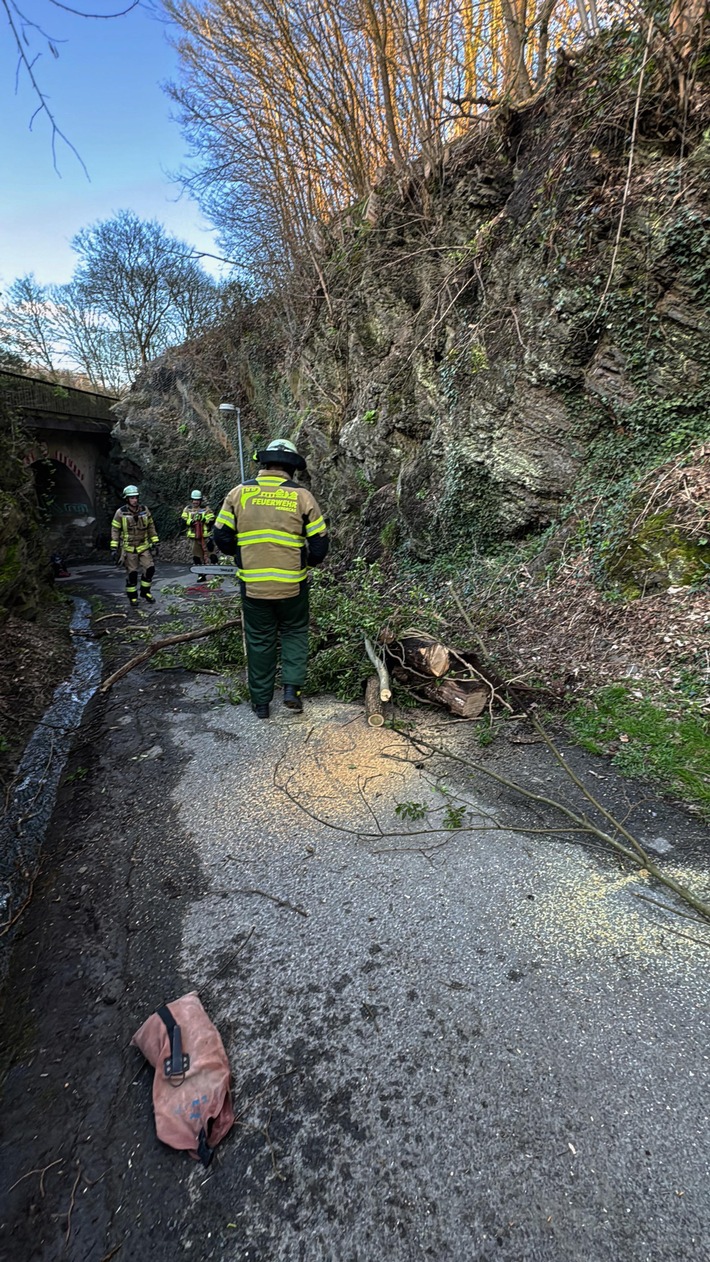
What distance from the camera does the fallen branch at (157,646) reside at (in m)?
5.90

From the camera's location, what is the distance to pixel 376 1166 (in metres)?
1.64

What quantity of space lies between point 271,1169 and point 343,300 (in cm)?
1221

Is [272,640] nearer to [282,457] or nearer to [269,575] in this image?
[269,575]

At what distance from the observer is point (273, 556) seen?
15.1 feet

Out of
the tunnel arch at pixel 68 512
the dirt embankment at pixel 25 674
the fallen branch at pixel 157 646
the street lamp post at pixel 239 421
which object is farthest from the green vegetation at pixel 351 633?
the tunnel arch at pixel 68 512

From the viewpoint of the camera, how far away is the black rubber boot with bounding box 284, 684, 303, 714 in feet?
16.2

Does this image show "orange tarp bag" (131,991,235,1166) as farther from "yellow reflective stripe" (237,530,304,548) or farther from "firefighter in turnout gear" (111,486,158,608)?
"firefighter in turnout gear" (111,486,158,608)

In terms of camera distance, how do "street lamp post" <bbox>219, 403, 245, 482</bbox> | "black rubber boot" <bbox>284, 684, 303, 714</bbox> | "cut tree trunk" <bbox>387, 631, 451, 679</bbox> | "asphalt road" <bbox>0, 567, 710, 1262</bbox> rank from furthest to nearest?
"street lamp post" <bbox>219, 403, 245, 482</bbox>
"black rubber boot" <bbox>284, 684, 303, 714</bbox>
"cut tree trunk" <bbox>387, 631, 451, 679</bbox>
"asphalt road" <bbox>0, 567, 710, 1262</bbox>

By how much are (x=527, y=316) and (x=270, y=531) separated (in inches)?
172

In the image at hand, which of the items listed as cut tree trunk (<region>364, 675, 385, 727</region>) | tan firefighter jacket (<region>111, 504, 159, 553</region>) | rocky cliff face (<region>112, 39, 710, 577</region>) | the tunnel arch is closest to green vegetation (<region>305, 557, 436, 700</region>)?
cut tree trunk (<region>364, 675, 385, 727</region>)

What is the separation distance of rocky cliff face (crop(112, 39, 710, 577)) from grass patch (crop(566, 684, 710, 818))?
269 cm

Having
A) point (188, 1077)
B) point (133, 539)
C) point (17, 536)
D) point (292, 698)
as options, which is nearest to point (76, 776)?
point (292, 698)

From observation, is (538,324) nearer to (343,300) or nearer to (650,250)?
(650,250)

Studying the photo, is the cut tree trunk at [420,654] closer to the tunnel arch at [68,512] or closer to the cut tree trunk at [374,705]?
the cut tree trunk at [374,705]
